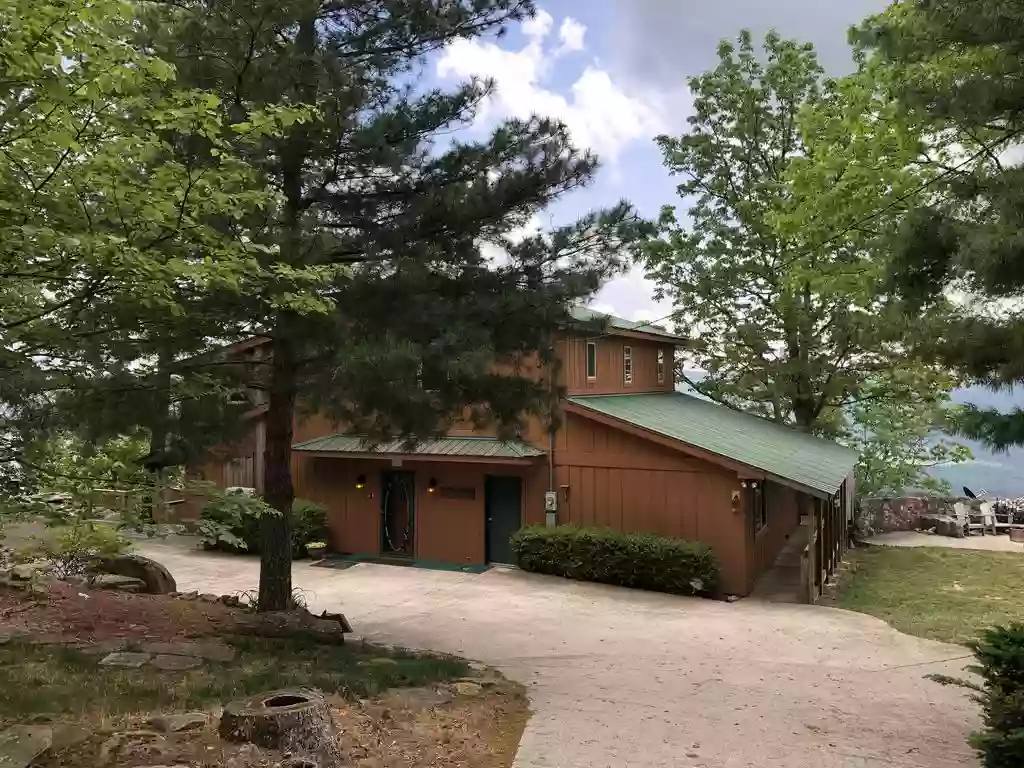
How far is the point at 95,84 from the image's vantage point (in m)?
3.91

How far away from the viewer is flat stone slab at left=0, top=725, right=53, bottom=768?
4.16m

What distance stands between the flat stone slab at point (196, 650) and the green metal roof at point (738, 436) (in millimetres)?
8565

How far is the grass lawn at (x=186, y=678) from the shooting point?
5.54 m

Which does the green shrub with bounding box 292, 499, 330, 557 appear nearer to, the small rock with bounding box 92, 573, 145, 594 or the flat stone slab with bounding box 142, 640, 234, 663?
the small rock with bounding box 92, 573, 145, 594

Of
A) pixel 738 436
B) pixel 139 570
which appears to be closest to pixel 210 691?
pixel 139 570

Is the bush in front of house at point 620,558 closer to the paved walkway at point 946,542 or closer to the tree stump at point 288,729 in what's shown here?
the tree stump at point 288,729

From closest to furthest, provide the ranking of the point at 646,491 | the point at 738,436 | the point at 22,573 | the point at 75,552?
1. the point at 22,573
2. the point at 75,552
3. the point at 646,491
4. the point at 738,436

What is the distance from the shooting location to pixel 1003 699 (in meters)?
4.96

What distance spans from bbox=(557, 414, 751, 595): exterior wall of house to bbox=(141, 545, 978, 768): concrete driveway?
1.29 meters

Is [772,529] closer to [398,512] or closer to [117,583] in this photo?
[398,512]

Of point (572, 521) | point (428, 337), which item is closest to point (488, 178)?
point (428, 337)

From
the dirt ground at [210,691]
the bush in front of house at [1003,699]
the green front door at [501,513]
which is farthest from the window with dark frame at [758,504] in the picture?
the bush in front of house at [1003,699]

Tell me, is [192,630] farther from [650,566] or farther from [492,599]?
[650,566]

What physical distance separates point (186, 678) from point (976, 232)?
7.65 meters
